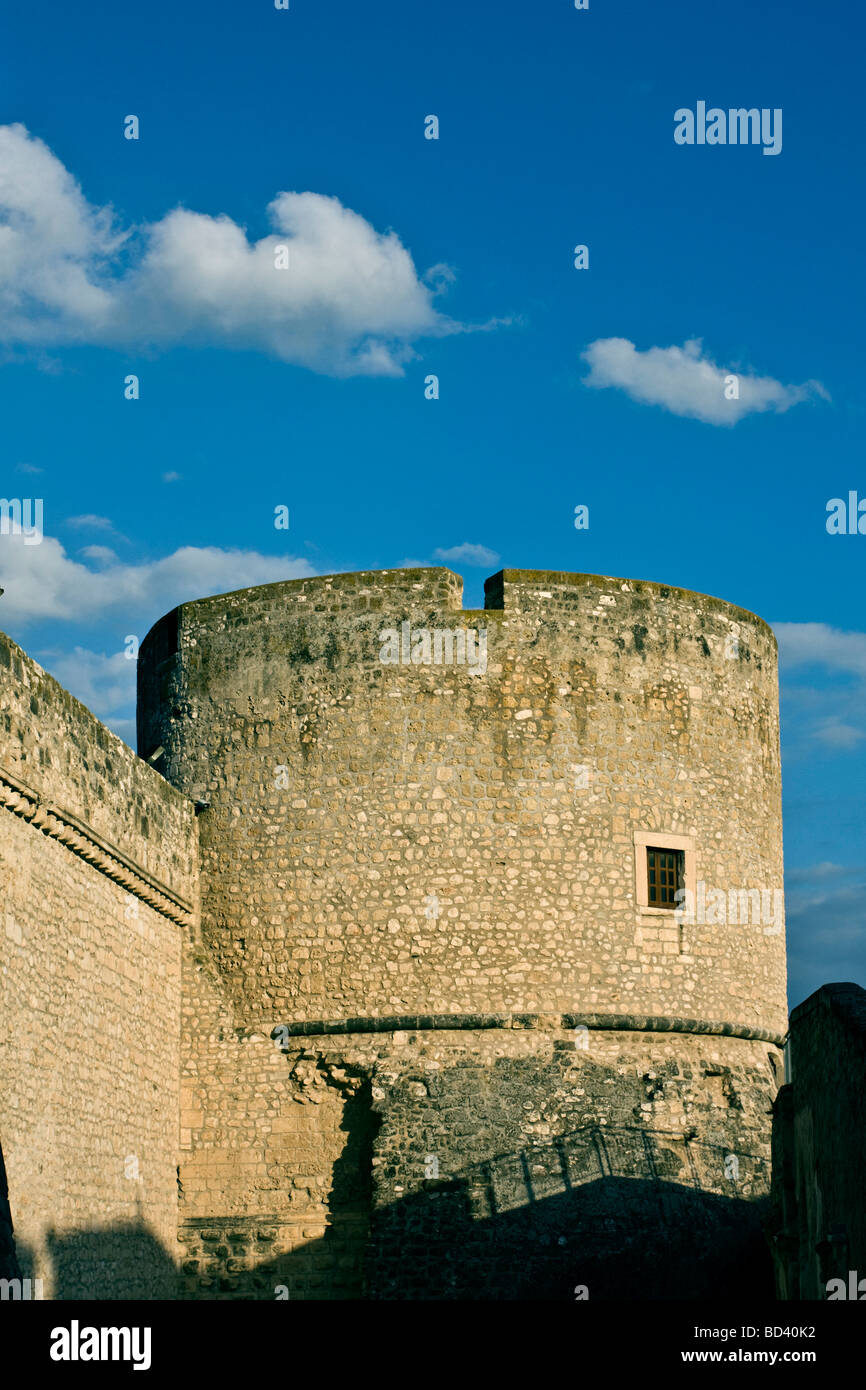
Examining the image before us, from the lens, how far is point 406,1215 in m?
15.3

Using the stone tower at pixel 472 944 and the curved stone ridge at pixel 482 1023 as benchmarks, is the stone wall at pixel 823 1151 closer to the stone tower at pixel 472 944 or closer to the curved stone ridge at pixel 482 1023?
the stone tower at pixel 472 944

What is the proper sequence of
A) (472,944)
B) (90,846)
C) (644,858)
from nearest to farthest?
(90,846)
(472,944)
(644,858)

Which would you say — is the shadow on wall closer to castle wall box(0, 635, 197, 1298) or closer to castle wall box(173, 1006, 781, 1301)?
castle wall box(173, 1006, 781, 1301)

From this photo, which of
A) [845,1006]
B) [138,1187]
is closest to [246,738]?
[138,1187]

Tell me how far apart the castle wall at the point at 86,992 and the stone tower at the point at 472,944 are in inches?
33.0

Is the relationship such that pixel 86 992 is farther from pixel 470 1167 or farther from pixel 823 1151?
pixel 823 1151

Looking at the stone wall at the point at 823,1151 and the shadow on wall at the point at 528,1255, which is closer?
the stone wall at the point at 823,1151

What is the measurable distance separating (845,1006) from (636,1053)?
6.81 metres

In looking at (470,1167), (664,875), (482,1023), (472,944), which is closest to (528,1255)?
(470,1167)

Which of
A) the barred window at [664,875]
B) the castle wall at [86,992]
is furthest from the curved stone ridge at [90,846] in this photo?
the barred window at [664,875]

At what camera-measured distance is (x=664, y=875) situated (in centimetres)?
1717

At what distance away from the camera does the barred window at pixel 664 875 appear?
672 inches

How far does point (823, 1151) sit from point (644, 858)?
20.7 ft

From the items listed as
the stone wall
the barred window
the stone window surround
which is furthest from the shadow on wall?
the barred window
